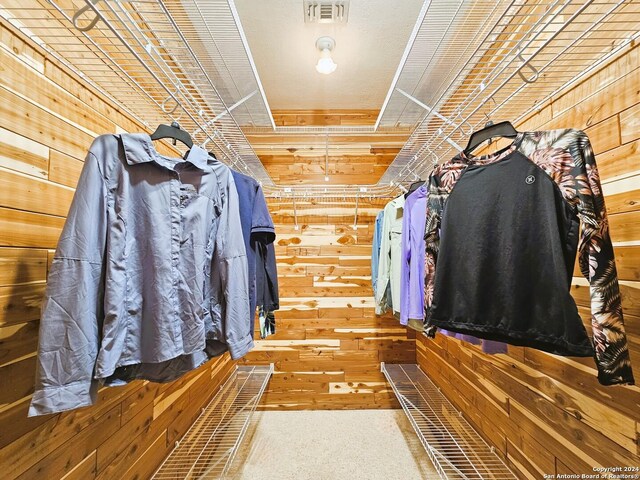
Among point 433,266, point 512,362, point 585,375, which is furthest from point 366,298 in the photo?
point 585,375

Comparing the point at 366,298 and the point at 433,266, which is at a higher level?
the point at 433,266

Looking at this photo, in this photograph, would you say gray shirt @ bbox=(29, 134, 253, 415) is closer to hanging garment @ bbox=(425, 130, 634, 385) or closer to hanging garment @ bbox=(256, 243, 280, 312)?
hanging garment @ bbox=(256, 243, 280, 312)

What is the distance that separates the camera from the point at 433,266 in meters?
1.06

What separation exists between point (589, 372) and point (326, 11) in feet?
6.70

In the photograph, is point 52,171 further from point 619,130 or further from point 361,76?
point 361,76

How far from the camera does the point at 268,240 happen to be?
4.12 feet

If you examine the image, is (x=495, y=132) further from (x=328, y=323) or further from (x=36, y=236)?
(x=328, y=323)

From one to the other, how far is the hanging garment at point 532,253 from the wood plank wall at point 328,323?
1.47m

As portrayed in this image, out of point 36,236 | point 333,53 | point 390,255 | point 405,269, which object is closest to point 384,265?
point 390,255

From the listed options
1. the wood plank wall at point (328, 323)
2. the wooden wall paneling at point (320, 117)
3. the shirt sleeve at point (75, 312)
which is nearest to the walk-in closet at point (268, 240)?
the shirt sleeve at point (75, 312)

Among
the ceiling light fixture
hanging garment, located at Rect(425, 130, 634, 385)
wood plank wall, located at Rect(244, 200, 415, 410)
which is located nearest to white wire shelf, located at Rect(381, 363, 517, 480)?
wood plank wall, located at Rect(244, 200, 415, 410)

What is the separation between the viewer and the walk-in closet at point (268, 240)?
70cm

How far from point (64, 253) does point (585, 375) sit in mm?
1628

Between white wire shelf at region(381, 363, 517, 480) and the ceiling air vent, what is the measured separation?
2333 mm
